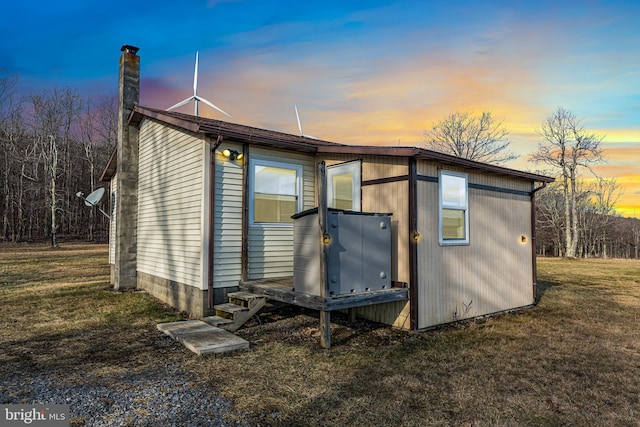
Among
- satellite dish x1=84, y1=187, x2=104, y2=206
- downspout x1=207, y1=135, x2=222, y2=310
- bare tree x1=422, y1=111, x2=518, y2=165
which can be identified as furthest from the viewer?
bare tree x1=422, y1=111, x2=518, y2=165

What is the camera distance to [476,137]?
28.5m

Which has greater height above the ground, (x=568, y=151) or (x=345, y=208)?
(x=568, y=151)

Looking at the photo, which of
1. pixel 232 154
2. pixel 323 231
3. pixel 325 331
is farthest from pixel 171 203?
pixel 325 331

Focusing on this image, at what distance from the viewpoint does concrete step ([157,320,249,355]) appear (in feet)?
16.0

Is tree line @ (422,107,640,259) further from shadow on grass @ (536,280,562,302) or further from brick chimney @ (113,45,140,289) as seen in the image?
brick chimney @ (113,45,140,289)

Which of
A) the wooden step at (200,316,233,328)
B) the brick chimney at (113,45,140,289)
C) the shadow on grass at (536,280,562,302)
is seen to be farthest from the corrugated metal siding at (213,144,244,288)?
the shadow on grass at (536,280,562,302)

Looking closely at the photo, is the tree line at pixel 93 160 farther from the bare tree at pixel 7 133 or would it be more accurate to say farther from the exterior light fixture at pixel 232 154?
the exterior light fixture at pixel 232 154

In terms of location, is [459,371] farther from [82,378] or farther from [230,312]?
[82,378]

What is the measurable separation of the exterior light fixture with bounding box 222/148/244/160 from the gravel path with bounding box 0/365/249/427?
12.2 ft

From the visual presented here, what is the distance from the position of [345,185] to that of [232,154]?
2.27 meters

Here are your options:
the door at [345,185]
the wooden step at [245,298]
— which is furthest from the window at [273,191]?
the wooden step at [245,298]

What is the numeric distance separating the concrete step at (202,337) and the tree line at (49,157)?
25.4 m

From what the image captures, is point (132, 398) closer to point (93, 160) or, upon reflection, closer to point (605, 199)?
point (93, 160)

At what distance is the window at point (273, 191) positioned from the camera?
23.3ft
